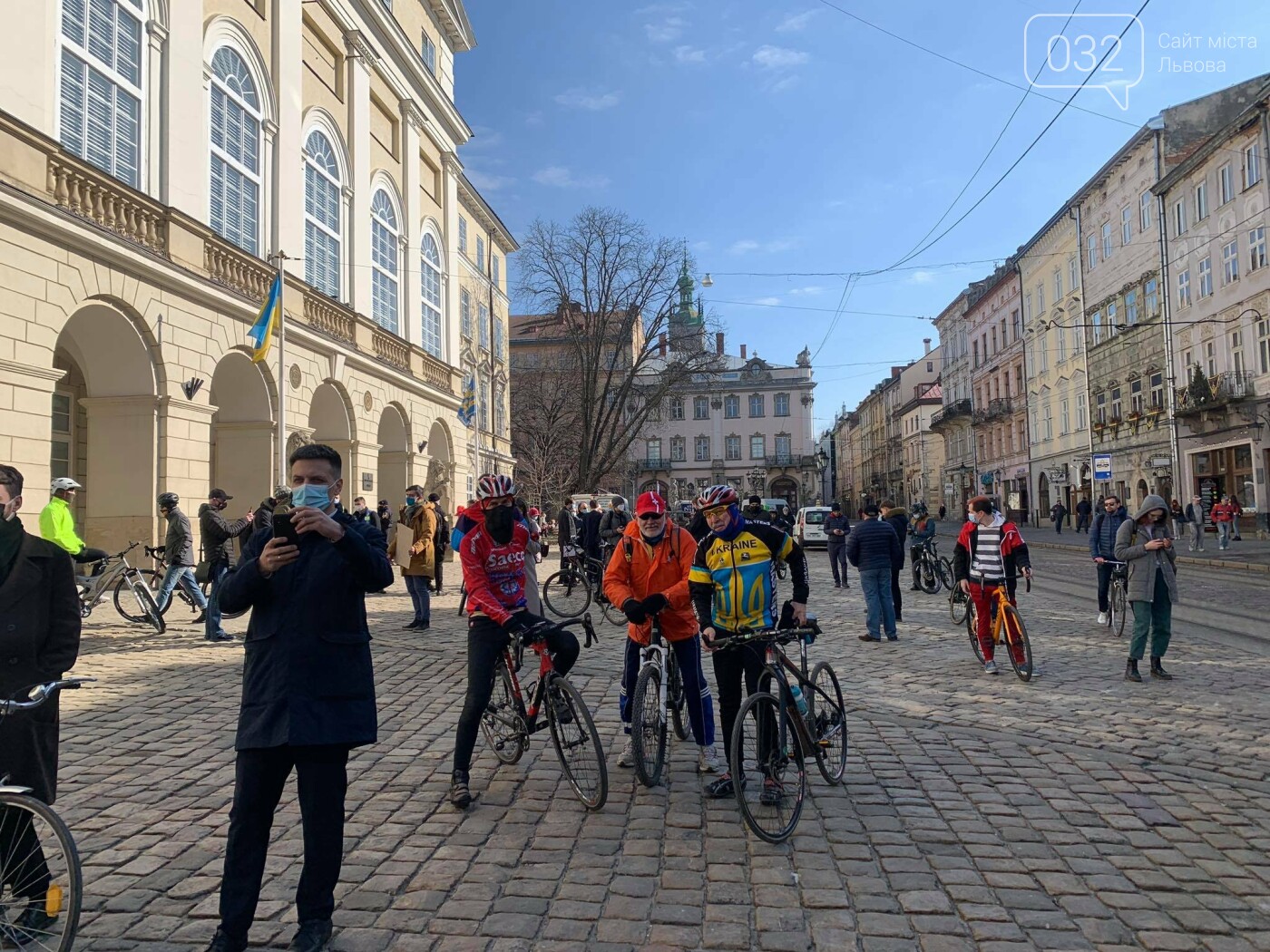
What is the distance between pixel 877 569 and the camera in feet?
36.7

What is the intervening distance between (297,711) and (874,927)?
2361 mm

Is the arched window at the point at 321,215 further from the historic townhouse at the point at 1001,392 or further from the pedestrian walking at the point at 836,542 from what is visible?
the historic townhouse at the point at 1001,392

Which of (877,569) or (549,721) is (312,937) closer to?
(549,721)

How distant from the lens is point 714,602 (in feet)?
17.1

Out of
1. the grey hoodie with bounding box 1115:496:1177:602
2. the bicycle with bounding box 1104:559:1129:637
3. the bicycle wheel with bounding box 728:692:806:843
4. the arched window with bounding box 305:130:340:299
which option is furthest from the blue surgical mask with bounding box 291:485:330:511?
the arched window with bounding box 305:130:340:299

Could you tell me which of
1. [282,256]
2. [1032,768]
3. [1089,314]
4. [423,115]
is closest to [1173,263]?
[1089,314]

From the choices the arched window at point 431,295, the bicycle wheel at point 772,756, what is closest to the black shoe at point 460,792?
the bicycle wheel at point 772,756

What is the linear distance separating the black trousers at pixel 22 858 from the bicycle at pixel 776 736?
288 cm

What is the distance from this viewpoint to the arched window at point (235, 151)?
1752cm

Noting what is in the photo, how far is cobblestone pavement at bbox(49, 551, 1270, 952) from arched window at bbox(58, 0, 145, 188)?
32.6ft

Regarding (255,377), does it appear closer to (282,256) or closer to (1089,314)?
(282,256)

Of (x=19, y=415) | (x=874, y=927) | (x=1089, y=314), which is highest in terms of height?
(x=1089, y=314)

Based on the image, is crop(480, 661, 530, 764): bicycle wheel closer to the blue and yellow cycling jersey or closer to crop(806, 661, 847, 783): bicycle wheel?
the blue and yellow cycling jersey

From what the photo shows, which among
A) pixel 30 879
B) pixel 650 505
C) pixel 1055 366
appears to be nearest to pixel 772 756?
pixel 650 505
